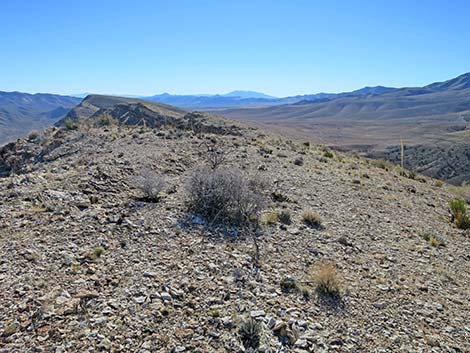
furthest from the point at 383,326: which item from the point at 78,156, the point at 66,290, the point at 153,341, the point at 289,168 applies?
the point at 78,156

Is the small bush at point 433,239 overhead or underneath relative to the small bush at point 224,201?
underneath

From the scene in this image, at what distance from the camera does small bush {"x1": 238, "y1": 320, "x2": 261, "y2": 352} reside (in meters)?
4.80

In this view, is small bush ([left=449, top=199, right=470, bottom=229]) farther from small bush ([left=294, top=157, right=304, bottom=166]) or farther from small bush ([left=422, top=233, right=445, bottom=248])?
small bush ([left=294, top=157, right=304, bottom=166])

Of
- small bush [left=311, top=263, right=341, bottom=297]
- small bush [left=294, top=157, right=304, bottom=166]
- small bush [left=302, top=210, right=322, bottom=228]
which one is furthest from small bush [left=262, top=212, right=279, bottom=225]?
small bush [left=294, top=157, right=304, bottom=166]

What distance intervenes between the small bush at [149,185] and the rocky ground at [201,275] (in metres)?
0.33

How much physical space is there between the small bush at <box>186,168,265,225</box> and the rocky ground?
0.41 metres

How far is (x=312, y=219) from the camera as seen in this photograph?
9.48m

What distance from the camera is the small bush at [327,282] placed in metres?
6.27

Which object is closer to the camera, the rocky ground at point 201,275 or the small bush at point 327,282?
the rocky ground at point 201,275

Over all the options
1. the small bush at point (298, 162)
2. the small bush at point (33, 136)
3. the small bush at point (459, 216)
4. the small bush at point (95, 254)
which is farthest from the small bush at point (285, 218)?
the small bush at point (33, 136)

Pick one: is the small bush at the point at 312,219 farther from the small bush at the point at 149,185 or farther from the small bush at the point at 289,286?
the small bush at the point at 149,185

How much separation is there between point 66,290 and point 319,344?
136 inches

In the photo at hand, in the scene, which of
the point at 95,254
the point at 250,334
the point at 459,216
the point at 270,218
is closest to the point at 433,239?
the point at 459,216

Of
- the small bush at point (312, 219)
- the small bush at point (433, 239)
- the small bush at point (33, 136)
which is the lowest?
the small bush at point (433, 239)
